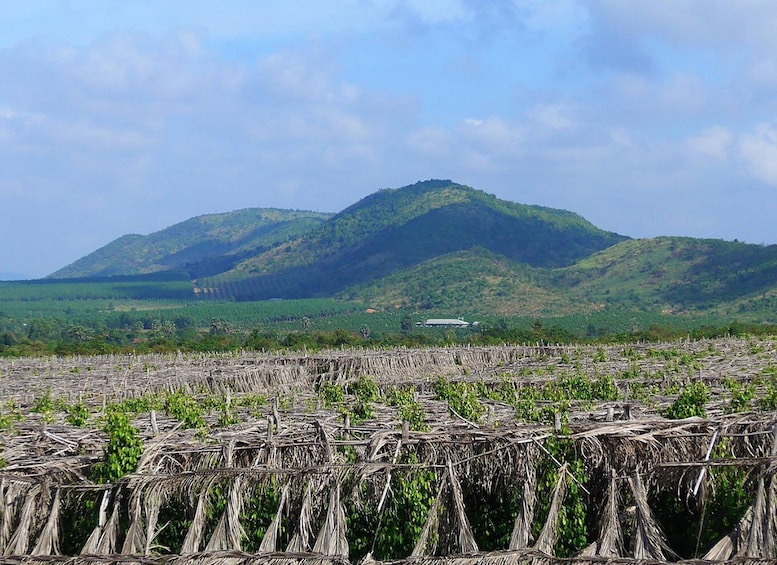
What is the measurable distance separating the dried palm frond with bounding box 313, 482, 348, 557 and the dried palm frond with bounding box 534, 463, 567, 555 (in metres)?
2.67

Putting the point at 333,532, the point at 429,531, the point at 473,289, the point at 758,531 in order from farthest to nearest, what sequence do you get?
the point at 473,289 → the point at 333,532 → the point at 429,531 → the point at 758,531

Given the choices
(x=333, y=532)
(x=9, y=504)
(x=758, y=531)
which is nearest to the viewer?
(x=758, y=531)

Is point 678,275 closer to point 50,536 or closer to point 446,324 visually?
point 446,324

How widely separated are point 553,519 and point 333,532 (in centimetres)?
302

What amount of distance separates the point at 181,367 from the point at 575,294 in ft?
310

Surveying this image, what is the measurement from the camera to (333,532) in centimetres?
1377

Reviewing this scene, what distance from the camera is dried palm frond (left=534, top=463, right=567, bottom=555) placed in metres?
13.2

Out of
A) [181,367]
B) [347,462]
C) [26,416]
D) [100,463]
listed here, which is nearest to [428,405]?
[347,462]

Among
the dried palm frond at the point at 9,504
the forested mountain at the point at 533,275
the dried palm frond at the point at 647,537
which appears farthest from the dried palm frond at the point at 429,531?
the forested mountain at the point at 533,275

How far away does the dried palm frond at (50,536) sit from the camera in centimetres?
1473

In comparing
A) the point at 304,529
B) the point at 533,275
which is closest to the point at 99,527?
the point at 304,529

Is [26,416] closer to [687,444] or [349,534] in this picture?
[349,534]

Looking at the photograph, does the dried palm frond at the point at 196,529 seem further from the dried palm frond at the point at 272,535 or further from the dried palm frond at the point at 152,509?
the dried palm frond at the point at 272,535

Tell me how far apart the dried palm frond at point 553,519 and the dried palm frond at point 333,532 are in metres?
2.67
